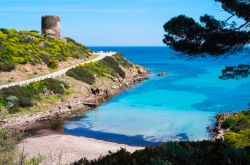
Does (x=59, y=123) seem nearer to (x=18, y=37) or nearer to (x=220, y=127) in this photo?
(x=220, y=127)

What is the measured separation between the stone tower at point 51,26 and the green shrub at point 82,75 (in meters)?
18.4

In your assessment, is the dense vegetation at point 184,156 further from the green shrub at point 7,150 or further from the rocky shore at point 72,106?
the rocky shore at point 72,106

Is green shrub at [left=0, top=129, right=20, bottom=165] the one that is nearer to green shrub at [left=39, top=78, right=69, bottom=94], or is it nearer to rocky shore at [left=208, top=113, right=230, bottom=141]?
rocky shore at [left=208, top=113, right=230, bottom=141]

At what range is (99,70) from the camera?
2381 inches

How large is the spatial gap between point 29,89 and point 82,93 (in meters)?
8.90

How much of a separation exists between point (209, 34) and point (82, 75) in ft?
126

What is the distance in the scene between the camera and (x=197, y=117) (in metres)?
37.8

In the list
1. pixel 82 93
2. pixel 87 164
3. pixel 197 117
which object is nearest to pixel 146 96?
pixel 82 93

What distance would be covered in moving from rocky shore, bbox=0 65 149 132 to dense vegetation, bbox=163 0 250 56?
17.3m

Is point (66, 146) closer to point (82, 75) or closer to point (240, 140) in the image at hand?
point (240, 140)

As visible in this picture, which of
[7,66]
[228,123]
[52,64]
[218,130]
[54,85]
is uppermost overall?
[52,64]

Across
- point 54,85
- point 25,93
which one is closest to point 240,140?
point 25,93

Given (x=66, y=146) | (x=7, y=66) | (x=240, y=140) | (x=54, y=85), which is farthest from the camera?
(x=7, y=66)

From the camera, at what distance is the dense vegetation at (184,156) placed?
30.5 ft
